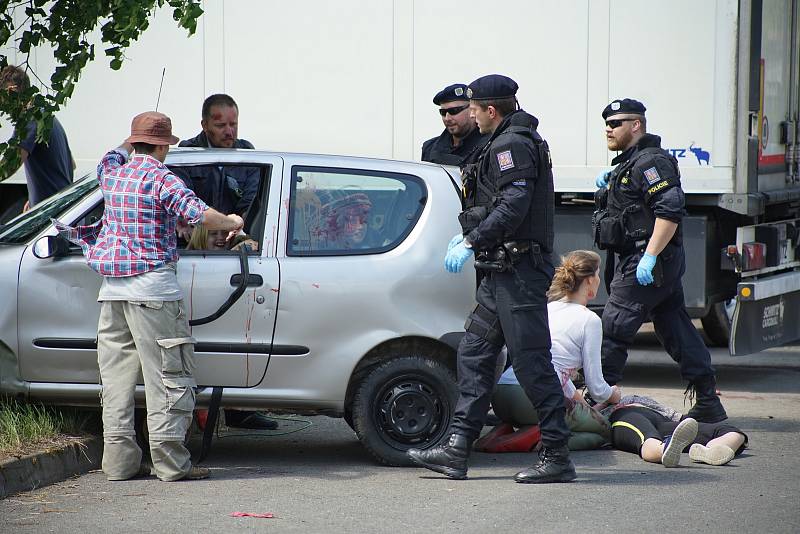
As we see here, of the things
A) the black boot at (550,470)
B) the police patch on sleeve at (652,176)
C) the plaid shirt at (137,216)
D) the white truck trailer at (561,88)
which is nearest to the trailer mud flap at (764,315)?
the white truck trailer at (561,88)

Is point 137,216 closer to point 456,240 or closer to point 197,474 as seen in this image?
point 197,474

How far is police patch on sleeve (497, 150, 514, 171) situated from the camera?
545 cm

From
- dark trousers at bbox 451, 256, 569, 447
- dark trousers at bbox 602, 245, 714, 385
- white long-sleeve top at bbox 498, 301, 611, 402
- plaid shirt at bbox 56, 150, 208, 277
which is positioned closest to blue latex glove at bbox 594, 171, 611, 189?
dark trousers at bbox 602, 245, 714, 385

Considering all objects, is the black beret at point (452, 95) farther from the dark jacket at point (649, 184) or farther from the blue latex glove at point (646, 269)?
→ the blue latex glove at point (646, 269)

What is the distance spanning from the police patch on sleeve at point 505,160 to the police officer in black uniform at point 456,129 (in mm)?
1887

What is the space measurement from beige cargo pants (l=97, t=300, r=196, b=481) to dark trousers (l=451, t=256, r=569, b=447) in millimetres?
1306

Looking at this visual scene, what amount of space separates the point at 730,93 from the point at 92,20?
4.45 metres

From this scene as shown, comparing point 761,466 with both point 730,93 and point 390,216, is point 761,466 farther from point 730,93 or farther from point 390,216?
point 730,93

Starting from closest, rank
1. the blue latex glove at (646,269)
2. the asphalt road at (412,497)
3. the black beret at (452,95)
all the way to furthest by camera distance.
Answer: the asphalt road at (412,497)
the blue latex glove at (646,269)
the black beret at (452,95)

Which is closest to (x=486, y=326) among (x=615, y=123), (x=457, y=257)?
(x=457, y=257)

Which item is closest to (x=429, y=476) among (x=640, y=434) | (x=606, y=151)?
(x=640, y=434)

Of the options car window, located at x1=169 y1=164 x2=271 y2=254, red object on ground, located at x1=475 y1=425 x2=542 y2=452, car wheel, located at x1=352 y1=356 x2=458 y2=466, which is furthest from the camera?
red object on ground, located at x1=475 y1=425 x2=542 y2=452

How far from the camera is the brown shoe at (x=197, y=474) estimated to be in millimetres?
5552

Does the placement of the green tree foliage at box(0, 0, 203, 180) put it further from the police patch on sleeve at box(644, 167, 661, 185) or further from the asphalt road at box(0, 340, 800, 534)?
the police patch on sleeve at box(644, 167, 661, 185)
